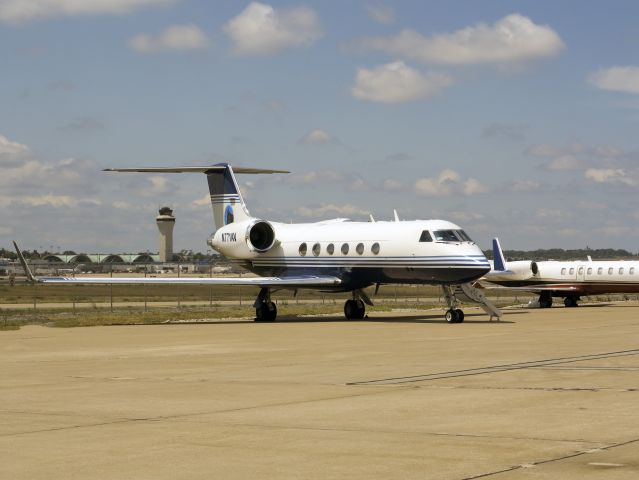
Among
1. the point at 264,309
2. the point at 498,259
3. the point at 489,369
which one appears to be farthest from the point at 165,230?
the point at 489,369

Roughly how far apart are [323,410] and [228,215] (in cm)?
3089

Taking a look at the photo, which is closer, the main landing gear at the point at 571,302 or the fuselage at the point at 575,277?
the fuselage at the point at 575,277

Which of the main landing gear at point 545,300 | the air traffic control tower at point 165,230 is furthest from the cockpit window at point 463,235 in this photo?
the air traffic control tower at point 165,230

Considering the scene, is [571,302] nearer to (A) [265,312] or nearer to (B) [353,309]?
(B) [353,309]

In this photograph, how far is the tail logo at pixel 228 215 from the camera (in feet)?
Result: 140

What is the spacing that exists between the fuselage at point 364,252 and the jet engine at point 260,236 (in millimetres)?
92

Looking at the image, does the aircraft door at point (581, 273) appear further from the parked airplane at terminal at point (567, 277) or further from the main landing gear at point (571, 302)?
the main landing gear at point (571, 302)

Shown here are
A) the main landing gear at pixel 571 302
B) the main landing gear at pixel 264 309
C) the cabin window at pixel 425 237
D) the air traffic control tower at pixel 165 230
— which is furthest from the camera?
the air traffic control tower at pixel 165 230

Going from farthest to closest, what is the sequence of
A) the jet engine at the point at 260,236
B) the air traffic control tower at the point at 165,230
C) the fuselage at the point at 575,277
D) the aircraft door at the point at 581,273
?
the air traffic control tower at the point at 165,230, the aircraft door at the point at 581,273, the fuselage at the point at 575,277, the jet engine at the point at 260,236

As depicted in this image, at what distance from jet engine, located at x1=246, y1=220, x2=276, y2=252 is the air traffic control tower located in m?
115

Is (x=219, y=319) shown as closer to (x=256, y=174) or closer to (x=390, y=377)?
(x=256, y=174)

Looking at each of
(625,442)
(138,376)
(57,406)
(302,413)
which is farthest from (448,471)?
(138,376)

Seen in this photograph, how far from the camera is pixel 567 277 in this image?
53.8 meters

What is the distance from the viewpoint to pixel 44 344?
25078 millimetres
